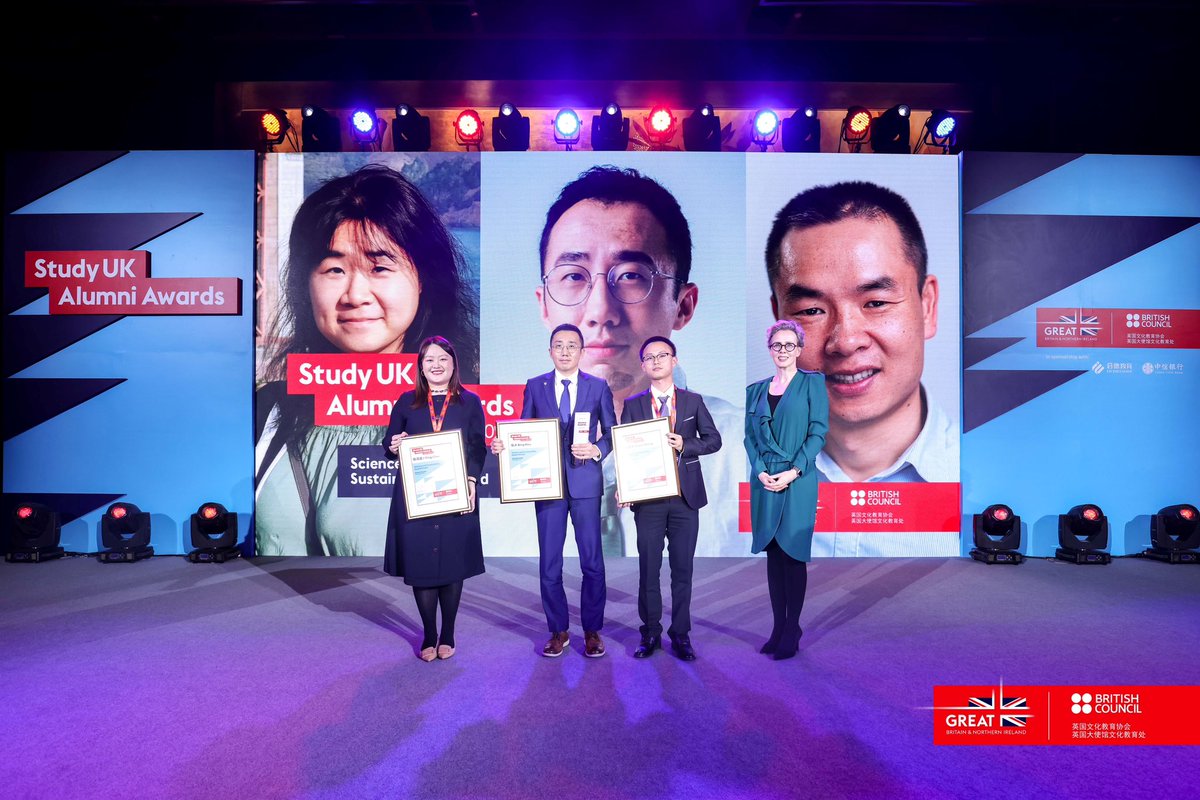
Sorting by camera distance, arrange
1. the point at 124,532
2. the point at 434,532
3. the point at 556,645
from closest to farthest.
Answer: the point at 434,532, the point at 556,645, the point at 124,532

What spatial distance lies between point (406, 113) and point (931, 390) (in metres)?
5.61

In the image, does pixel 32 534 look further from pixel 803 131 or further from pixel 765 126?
pixel 803 131

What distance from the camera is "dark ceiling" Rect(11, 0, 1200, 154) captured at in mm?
5691

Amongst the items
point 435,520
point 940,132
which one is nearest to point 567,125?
point 940,132

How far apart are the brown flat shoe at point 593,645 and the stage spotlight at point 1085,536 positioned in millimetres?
4663

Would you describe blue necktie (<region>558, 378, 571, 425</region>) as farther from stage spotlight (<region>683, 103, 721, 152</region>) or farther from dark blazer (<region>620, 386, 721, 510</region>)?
stage spotlight (<region>683, 103, 721, 152</region>)

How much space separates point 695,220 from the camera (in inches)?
218

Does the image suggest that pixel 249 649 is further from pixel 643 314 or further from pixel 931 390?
pixel 931 390

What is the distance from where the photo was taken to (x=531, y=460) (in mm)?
3064

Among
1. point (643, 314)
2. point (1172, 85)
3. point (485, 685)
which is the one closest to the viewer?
point (485, 685)

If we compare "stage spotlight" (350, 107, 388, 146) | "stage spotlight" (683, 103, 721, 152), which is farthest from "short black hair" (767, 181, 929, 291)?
"stage spotlight" (350, 107, 388, 146)

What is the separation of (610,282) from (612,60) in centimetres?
247

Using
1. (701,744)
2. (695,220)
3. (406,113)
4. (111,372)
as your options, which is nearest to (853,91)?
(695,220)

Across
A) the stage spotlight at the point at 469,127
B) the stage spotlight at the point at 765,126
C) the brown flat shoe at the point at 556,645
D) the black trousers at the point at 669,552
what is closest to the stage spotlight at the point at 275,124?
the stage spotlight at the point at 469,127
